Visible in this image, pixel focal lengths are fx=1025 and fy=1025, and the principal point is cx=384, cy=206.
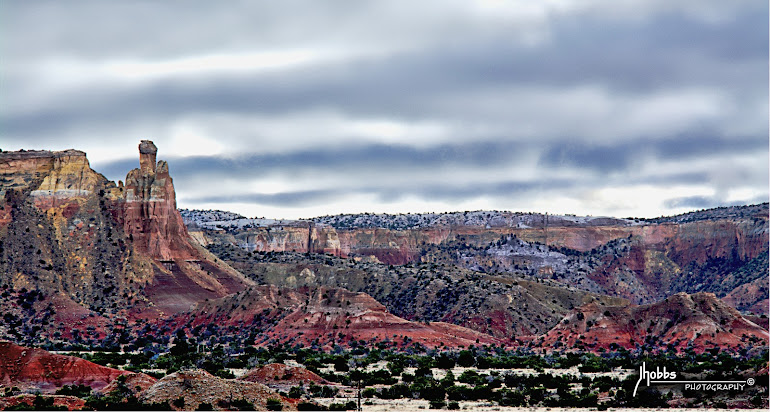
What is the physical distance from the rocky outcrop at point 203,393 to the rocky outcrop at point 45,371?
42.3 feet

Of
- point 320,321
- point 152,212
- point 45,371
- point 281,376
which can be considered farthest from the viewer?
point 152,212

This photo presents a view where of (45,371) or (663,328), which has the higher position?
(663,328)

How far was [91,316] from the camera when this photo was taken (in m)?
134

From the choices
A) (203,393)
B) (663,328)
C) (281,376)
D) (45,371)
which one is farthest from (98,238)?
(203,393)

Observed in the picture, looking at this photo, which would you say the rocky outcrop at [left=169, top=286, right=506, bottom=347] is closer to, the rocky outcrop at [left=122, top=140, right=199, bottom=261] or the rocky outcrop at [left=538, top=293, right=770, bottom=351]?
the rocky outcrop at [left=538, top=293, right=770, bottom=351]

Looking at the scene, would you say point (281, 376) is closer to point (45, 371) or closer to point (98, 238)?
point (45, 371)

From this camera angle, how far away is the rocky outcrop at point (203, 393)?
5469 centimetres

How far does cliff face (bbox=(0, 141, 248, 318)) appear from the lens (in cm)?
14075

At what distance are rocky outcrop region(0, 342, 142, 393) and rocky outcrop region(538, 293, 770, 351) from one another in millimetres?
61241

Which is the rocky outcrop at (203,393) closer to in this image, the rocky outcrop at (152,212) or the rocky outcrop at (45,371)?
the rocky outcrop at (45,371)

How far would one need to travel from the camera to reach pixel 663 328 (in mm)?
118375

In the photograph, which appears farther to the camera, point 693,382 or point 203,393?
point 693,382

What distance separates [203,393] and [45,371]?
18807 millimetres

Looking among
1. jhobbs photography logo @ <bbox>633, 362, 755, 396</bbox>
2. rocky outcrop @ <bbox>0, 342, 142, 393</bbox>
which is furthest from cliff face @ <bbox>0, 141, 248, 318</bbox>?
jhobbs photography logo @ <bbox>633, 362, 755, 396</bbox>
